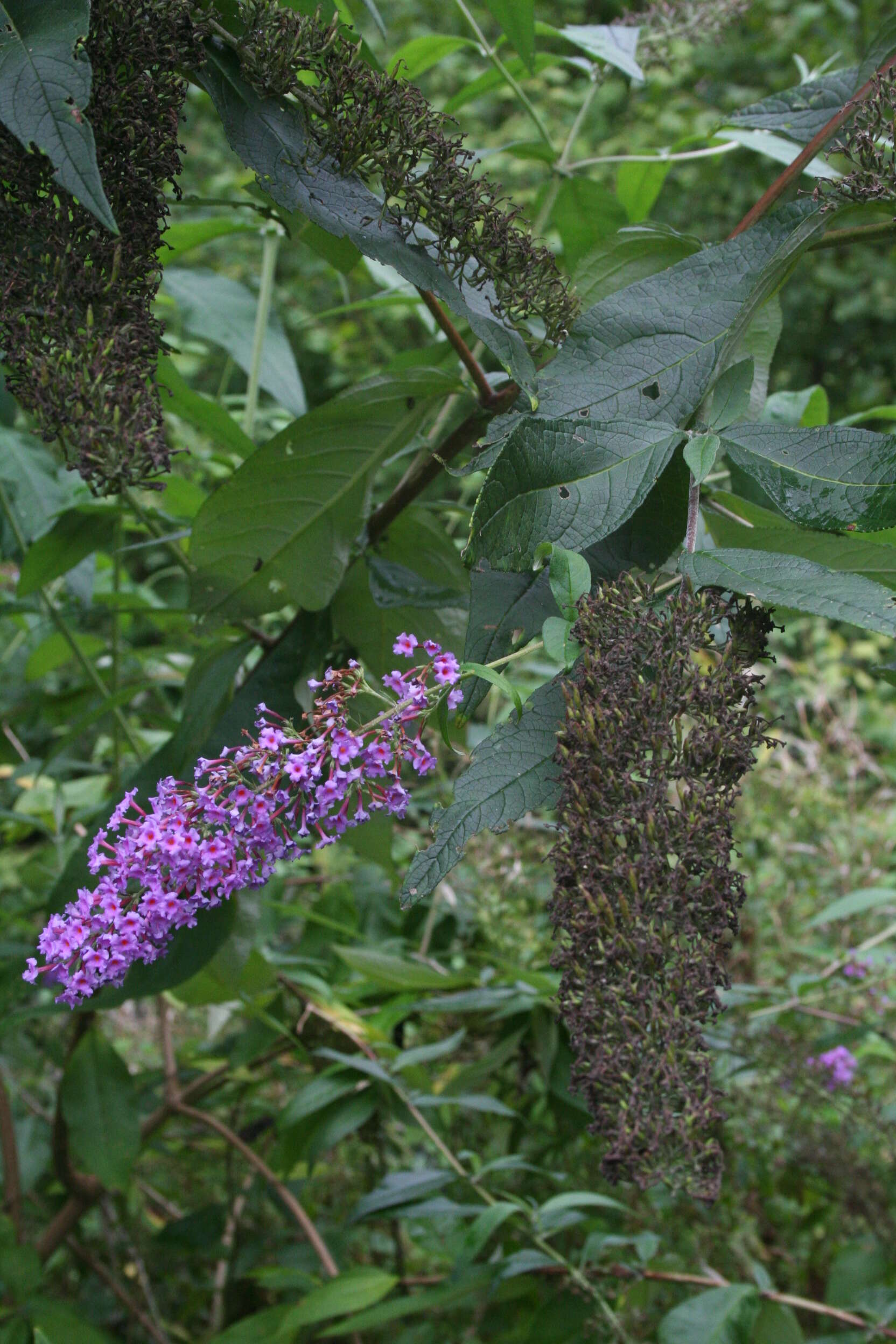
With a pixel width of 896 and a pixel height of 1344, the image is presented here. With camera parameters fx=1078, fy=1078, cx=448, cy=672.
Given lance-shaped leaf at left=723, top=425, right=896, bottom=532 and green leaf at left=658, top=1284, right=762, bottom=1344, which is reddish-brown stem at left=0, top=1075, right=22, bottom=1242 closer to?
green leaf at left=658, top=1284, right=762, bottom=1344

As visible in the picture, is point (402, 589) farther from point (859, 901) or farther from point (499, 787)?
point (859, 901)

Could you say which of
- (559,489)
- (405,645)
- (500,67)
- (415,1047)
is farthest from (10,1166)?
(500,67)

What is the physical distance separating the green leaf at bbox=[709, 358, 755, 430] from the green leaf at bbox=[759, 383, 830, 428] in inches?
17.0

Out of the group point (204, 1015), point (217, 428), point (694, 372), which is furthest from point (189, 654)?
point (694, 372)

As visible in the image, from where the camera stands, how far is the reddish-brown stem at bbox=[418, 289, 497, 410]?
68 centimetres

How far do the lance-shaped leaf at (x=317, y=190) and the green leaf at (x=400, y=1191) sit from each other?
2.58ft

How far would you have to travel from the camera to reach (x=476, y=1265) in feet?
3.59

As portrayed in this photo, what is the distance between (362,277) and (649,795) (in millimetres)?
981

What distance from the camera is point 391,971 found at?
1110 millimetres

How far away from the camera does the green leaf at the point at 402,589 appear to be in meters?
0.79

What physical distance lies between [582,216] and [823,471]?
567mm

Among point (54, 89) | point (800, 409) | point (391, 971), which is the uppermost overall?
point (54, 89)

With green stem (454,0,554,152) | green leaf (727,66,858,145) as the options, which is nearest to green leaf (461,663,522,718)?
green leaf (727,66,858,145)

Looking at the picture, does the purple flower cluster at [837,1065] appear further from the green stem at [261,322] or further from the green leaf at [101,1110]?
the green stem at [261,322]
